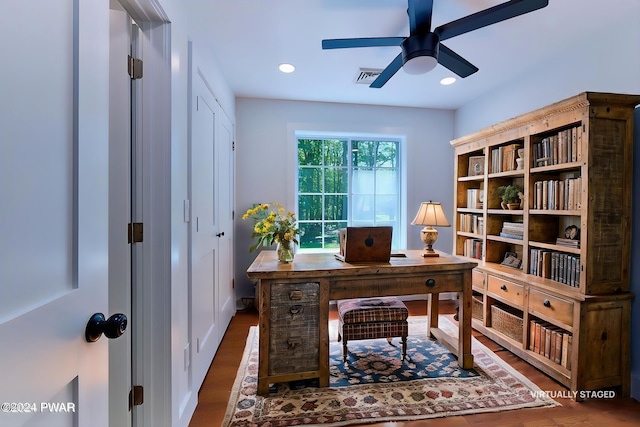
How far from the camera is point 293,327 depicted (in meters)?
1.94

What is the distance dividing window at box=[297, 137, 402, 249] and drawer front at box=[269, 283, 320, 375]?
1.90 metres

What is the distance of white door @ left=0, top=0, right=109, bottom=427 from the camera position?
0.50m

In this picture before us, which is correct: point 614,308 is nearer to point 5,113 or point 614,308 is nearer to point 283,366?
point 283,366

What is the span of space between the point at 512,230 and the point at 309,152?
2.36 metres

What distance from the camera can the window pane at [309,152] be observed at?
3.79 m

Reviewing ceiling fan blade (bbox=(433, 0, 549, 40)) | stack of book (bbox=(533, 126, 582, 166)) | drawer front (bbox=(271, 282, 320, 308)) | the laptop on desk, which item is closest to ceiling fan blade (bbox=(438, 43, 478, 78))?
ceiling fan blade (bbox=(433, 0, 549, 40))

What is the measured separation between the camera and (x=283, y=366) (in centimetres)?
195

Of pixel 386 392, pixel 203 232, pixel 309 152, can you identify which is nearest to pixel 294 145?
pixel 309 152

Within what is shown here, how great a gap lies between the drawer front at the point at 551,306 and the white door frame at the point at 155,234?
243 centimetres

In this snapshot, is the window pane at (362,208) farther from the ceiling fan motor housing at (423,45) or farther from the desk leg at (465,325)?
the ceiling fan motor housing at (423,45)

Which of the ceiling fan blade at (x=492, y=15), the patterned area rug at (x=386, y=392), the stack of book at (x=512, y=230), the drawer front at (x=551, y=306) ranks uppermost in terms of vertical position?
the ceiling fan blade at (x=492, y=15)

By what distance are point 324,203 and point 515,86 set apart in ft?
7.67

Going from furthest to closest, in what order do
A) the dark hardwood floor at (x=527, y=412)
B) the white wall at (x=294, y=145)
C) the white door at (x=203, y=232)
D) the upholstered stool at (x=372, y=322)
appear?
1. the white wall at (x=294, y=145)
2. the upholstered stool at (x=372, y=322)
3. the white door at (x=203, y=232)
4. the dark hardwood floor at (x=527, y=412)

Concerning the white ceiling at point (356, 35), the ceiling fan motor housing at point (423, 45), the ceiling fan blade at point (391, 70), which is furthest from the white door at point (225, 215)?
the ceiling fan motor housing at point (423, 45)
